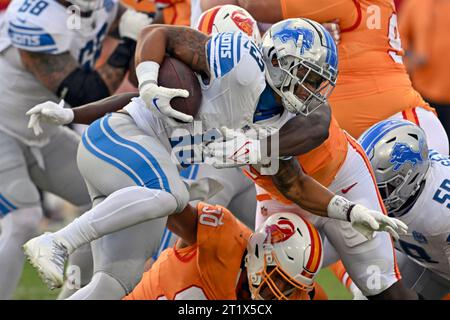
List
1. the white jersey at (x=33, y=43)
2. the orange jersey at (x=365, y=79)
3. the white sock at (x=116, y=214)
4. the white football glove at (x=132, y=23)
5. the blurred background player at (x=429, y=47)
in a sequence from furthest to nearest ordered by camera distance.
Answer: the blurred background player at (x=429, y=47) < the white football glove at (x=132, y=23) < the white jersey at (x=33, y=43) < the orange jersey at (x=365, y=79) < the white sock at (x=116, y=214)

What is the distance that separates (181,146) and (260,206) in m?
0.68

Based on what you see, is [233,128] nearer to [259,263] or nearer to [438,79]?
[259,263]

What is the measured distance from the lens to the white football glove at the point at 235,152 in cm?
435

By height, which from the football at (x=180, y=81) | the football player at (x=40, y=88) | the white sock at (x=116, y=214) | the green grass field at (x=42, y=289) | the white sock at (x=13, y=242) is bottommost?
the green grass field at (x=42, y=289)

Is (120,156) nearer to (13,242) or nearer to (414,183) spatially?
(414,183)

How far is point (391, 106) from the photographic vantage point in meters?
5.52

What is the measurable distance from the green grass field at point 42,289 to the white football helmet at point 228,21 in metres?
2.30

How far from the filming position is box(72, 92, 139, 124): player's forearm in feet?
15.5

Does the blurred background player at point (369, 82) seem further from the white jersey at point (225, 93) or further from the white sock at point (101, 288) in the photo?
the white sock at point (101, 288)

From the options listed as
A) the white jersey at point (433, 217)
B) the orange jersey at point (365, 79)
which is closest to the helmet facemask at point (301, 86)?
the white jersey at point (433, 217)

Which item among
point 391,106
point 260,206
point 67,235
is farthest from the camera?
point 391,106

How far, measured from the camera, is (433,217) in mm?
5016
